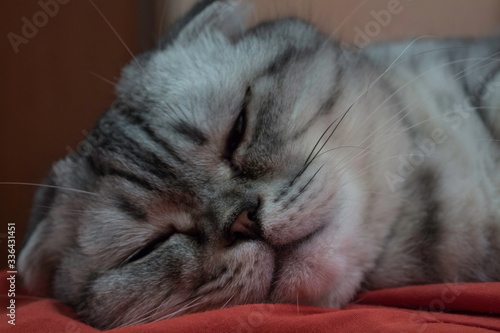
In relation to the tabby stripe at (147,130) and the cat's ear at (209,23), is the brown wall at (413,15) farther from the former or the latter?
the tabby stripe at (147,130)

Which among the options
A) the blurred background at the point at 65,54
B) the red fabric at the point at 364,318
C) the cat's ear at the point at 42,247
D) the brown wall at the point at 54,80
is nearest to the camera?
the red fabric at the point at 364,318

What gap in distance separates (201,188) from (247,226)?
4.8 inches

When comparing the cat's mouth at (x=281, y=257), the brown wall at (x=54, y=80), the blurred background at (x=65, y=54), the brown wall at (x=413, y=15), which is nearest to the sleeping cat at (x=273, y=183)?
the cat's mouth at (x=281, y=257)

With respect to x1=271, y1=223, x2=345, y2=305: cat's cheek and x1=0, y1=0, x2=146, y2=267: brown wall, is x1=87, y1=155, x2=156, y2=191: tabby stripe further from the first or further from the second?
x1=0, y1=0, x2=146, y2=267: brown wall

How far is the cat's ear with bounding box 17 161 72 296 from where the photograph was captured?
103 cm

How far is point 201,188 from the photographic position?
2.69ft

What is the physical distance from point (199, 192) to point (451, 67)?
2.10ft

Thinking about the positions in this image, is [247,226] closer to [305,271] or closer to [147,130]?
[305,271]

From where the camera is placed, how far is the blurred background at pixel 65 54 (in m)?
1.50

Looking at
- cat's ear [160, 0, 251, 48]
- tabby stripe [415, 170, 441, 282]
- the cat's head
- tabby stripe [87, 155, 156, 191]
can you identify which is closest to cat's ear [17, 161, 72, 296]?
the cat's head

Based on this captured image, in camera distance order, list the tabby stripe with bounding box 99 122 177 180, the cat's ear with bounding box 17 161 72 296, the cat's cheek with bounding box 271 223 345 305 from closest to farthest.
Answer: the cat's cheek with bounding box 271 223 345 305 < the tabby stripe with bounding box 99 122 177 180 < the cat's ear with bounding box 17 161 72 296

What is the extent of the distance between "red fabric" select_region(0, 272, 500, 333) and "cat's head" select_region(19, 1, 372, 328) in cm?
8

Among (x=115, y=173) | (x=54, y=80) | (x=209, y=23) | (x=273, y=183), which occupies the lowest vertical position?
(x=273, y=183)

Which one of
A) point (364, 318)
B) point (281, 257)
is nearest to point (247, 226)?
point (281, 257)
